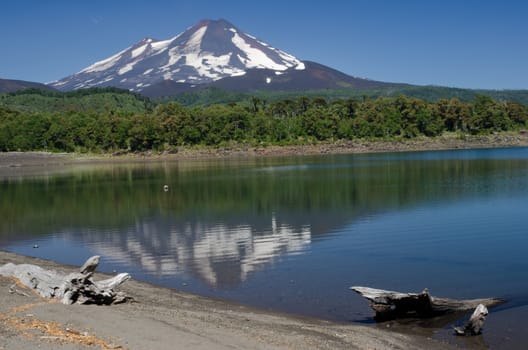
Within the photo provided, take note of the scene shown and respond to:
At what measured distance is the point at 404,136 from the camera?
11700cm

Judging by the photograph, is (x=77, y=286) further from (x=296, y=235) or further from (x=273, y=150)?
(x=273, y=150)

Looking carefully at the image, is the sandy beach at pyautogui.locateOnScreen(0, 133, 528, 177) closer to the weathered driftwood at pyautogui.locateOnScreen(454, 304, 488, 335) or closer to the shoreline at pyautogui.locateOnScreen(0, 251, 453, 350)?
the shoreline at pyautogui.locateOnScreen(0, 251, 453, 350)

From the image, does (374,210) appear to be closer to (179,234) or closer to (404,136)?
(179,234)

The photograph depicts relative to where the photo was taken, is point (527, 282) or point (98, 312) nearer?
point (98, 312)

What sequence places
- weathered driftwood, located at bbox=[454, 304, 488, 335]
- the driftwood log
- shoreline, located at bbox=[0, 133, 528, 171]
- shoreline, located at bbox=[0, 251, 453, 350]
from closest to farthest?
1. shoreline, located at bbox=[0, 251, 453, 350]
2. weathered driftwood, located at bbox=[454, 304, 488, 335]
3. the driftwood log
4. shoreline, located at bbox=[0, 133, 528, 171]

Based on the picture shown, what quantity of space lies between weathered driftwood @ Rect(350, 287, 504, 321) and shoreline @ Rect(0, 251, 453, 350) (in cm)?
52

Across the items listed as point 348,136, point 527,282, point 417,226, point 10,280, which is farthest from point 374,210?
point 348,136

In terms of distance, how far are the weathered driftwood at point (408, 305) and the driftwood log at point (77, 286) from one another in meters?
4.74

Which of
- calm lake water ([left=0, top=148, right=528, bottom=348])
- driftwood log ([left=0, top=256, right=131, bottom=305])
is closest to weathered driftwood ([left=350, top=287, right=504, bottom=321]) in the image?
calm lake water ([left=0, top=148, right=528, bottom=348])

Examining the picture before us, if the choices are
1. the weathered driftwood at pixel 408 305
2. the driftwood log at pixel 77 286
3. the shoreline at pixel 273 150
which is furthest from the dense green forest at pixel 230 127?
the weathered driftwood at pixel 408 305

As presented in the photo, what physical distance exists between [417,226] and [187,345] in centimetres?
1720

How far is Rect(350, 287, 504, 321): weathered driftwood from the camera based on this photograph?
472 inches

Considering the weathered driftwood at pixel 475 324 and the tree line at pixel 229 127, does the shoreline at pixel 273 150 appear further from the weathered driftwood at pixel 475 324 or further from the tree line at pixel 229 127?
the weathered driftwood at pixel 475 324

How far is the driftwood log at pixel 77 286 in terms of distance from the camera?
1134 centimetres
